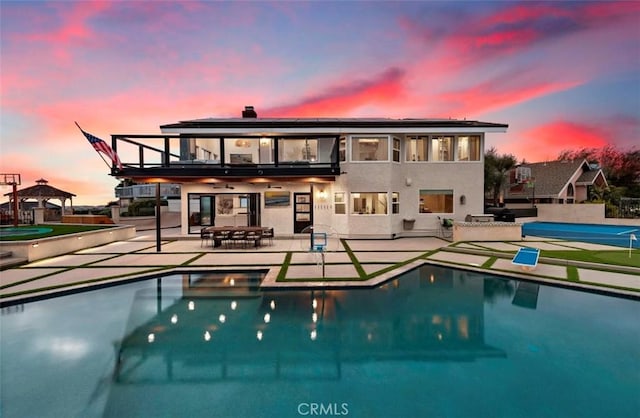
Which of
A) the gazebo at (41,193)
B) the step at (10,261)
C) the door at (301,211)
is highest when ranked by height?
the gazebo at (41,193)

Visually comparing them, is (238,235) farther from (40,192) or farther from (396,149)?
(40,192)

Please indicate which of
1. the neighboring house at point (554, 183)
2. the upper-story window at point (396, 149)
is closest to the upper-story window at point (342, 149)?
the upper-story window at point (396, 149)

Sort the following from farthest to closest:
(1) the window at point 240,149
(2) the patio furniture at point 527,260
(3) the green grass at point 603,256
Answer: (1) the window at point 240,149, (3) the green grass at point 603,256, (2) the patio furniture at point 527,260

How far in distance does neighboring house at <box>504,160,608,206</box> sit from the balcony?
68.9 feet

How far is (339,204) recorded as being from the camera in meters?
14.1

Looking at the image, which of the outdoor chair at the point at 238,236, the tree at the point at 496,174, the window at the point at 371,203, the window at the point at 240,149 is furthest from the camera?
the tree at the point at 496,174

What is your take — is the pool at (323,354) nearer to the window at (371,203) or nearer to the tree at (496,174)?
the window at (371,203)

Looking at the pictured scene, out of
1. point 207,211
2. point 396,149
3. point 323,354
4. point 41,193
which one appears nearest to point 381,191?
point 396,149

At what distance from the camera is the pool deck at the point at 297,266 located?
21.1 feet

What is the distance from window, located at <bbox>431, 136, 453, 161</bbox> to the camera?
14.8 metres


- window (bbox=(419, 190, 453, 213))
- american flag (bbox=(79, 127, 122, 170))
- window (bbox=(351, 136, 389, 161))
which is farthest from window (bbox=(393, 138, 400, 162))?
american flag (bbox=(79, 127, 122, 170))

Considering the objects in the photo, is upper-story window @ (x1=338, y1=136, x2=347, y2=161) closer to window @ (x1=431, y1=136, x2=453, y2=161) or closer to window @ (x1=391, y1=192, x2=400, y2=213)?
window @ (x1=391, y1=192, x2=400, y2=213)

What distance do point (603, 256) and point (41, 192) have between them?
3322cm

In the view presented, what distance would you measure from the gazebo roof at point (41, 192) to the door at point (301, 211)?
20.6m
